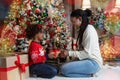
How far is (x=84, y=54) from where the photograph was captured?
2600 millimetres

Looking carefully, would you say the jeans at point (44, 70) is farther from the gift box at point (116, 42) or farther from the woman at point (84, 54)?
the gift box at point (116, 42)

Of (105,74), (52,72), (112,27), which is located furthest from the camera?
(112,27)

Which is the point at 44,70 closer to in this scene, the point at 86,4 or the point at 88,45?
the point at 88,45

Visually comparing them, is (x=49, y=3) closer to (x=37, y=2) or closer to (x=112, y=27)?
(x=37, y=2)

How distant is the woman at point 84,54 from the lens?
258 centimetres

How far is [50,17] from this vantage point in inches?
131

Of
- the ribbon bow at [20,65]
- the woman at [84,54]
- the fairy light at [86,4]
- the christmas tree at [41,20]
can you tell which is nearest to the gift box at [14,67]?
the ribbon bow at [20,65]

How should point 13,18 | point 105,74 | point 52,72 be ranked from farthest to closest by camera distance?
point 13,18
point 105,74
point 52,72

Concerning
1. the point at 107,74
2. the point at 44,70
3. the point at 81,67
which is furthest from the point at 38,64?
the point at 107,74

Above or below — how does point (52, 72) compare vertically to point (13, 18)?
below

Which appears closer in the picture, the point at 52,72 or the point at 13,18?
the point at 52,72

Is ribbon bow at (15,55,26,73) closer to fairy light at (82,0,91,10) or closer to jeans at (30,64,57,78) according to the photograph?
jeans at (30,64,57,78)

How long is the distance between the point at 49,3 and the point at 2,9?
638mm

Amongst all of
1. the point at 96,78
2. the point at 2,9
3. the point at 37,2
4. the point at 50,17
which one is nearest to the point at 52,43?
the point at 50,17
